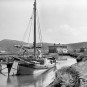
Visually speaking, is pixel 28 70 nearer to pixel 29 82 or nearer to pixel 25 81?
pixel 25 81

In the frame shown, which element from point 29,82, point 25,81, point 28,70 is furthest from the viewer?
point 28,70

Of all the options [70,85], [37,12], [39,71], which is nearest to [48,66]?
[39,71]

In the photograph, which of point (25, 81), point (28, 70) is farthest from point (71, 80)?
point (28, 70)

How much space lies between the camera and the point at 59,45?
14625 cm

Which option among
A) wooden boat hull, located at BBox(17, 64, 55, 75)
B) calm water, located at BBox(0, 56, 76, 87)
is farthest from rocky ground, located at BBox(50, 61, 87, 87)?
wooden boat hull, located at BBox(17, 64, 55, 75)

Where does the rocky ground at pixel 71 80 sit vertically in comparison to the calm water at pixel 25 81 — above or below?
above

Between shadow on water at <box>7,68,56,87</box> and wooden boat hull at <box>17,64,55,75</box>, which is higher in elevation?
wooden boat hull at <box>17,64,55,75</box>

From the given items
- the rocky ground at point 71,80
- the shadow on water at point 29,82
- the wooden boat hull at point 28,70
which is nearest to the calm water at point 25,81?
the shadow on water at point 29,82

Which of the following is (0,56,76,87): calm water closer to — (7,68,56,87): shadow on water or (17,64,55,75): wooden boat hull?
(7,68,56,87): shadow on water

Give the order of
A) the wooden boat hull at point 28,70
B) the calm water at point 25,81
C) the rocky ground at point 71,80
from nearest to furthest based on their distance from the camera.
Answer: the rocky ground at point 71,80 → the calm water at point 25,81 → the wooden boat hull at point 28,70

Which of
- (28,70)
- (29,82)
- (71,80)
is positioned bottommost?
(29,82)

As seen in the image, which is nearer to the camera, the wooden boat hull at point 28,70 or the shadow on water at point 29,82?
the shadow on water at point 29,82

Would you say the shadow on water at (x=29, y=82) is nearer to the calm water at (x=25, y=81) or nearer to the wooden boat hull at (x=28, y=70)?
the calm water at (x=25, y=81)

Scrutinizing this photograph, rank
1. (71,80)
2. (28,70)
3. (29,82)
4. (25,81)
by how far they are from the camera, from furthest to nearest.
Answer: (28,70) → (25,81) → (29,82) → (71,80)
